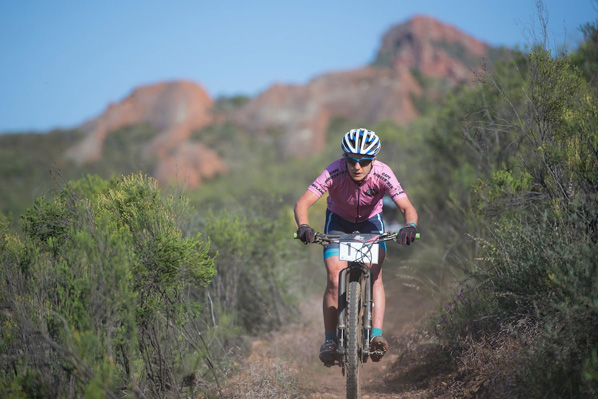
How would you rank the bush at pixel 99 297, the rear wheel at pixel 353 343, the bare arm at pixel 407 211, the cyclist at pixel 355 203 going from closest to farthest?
the bush at pixel 99 297 < the rear wheel at pixel 353 343 < the cyclist at pixel 355 203 < the bare arm at pixel 407 211

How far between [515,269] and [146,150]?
167 feet

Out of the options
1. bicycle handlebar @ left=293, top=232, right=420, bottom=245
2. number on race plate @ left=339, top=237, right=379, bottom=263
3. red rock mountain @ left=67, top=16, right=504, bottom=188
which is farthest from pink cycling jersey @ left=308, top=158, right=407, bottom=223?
red rock mountain @ left=67, top=16, right=504, bottom=188

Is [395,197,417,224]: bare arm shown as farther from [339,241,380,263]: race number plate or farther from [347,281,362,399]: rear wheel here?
[347,281,362,399]: rear wheel

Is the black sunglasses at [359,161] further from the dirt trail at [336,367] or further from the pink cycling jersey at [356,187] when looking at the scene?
the dirt trail at [336,367]

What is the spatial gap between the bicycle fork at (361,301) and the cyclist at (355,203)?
5.1 inches

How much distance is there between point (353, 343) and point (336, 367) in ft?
9.39

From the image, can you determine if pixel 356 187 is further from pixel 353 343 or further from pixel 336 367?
Answer: pixel 336 367

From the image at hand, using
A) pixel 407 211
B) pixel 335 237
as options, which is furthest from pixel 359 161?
pixel 335 237

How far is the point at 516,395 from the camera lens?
4086 millimetres

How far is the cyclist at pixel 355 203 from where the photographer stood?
494cm

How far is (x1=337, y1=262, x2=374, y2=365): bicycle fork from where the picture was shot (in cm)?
473

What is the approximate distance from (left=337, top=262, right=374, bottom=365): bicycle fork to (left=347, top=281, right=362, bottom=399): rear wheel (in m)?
0.09

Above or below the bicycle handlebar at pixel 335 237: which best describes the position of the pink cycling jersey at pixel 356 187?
above

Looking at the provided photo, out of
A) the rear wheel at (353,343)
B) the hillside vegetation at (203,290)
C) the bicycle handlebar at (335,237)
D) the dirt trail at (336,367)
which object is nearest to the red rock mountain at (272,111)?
the dirt trail at (336,367)
